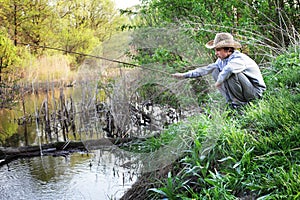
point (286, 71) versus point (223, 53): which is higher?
point (223, 53)

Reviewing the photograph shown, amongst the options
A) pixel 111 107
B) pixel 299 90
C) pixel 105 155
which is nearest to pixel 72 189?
pixel 105 155

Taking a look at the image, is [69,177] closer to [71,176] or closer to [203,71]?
[71,176]

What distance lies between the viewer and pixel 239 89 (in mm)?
3688

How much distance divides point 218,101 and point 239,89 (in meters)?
0.83

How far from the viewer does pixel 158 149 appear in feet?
12.6

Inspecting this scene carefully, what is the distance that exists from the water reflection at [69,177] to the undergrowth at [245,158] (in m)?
1.51

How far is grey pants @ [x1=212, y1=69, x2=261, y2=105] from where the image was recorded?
3.63m

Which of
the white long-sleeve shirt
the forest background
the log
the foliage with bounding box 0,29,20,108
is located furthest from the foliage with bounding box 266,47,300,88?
the foliage with bounding box 0,29,20,108

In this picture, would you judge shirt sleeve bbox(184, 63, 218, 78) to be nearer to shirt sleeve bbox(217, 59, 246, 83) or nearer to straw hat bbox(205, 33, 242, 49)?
straw hat bbox(205, 33, 242, 49)

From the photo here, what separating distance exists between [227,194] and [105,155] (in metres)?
3.45

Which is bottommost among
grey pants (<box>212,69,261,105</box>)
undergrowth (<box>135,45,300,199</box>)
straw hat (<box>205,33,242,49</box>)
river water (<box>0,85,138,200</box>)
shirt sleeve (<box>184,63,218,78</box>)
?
river water (<box>0,85,138,200</box>)

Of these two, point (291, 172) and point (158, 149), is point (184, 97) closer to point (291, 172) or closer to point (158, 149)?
point (158, 149)

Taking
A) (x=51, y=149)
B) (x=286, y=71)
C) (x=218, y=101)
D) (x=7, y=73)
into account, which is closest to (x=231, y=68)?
(x=286, y=71)

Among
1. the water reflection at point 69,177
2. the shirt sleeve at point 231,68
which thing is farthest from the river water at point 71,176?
the shirt sleeve at point 231,68
